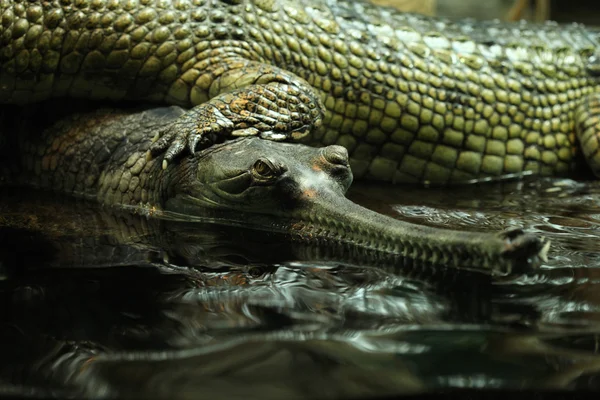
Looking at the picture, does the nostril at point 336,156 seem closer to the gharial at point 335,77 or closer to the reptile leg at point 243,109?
the gharial at point 335,77

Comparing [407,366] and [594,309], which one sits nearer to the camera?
[407,366]

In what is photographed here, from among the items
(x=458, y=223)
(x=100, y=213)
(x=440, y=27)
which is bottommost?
(x=100, y=213)

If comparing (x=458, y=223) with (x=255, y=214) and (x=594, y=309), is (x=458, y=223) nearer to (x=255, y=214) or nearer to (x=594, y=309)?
(x=255, y=214)

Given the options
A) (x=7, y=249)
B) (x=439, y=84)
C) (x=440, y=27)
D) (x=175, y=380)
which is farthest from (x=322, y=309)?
(x=440, y=27)

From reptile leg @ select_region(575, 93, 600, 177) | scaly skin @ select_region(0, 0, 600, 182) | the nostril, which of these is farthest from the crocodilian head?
reptile leg @ select_region(575, 93, 600, 177)

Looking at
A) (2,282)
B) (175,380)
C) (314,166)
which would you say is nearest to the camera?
(175,380)

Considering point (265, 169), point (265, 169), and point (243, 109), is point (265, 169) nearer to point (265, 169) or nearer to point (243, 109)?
point (265, 169)

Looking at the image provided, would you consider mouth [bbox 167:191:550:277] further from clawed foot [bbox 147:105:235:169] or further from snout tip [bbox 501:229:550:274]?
clawed foot [bbox 147:105:235:169]

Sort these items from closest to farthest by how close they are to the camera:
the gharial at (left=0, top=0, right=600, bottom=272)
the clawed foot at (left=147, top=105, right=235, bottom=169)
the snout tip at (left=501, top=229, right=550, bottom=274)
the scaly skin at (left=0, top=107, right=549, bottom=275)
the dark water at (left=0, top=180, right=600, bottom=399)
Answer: the dark water at (left=0, top=180, right=600, bottom=399), the snout tip at (left=501, top=229, right=550, bottom=274), the scaly skin at (left=0, top=107, right=549, bottom=275), the clawed foot at (left=147, top=105, right=235, bottom=169), the gharial at (left=0, top=0, right=600, bottom=272)
